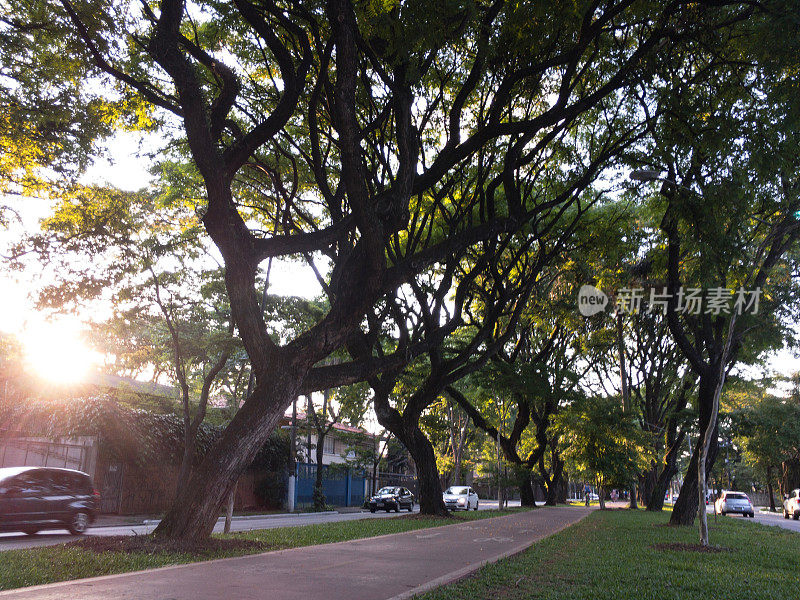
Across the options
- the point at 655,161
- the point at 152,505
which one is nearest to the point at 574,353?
the point at 655,161

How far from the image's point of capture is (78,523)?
14516 mm

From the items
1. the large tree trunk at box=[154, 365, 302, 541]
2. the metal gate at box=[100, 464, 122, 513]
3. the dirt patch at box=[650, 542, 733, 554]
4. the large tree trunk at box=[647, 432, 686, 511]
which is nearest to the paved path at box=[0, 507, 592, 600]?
the large tree trunk at box=[154, 365, 302, 541]

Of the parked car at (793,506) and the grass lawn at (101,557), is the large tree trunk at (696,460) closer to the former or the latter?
the grass lawn at (101,557)

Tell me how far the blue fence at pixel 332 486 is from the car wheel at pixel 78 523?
18.3 m

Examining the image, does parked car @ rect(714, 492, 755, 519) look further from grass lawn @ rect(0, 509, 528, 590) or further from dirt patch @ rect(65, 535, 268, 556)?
dirt patch @ rect(65, 535, 268, 556)

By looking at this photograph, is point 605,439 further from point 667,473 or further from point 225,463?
point 225,463

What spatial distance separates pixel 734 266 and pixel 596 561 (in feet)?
23.5

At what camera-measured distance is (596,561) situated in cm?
954

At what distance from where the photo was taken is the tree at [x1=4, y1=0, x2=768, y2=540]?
9.33 metres

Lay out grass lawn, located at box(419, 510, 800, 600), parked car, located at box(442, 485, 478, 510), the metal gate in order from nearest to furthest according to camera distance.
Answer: grass lawn, located at box(419, 510, 800, 600) < the metal gate < parked car, located at box(442, 485, 478, 510)

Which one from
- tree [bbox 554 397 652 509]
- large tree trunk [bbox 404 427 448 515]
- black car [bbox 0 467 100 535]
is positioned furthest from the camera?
tree [bbox 554 397 652 509]

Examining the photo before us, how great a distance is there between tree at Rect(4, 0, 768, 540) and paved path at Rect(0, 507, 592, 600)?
210 centimetres

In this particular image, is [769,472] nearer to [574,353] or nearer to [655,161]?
[574,353]

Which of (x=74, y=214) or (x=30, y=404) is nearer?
(x=74, y=214)
